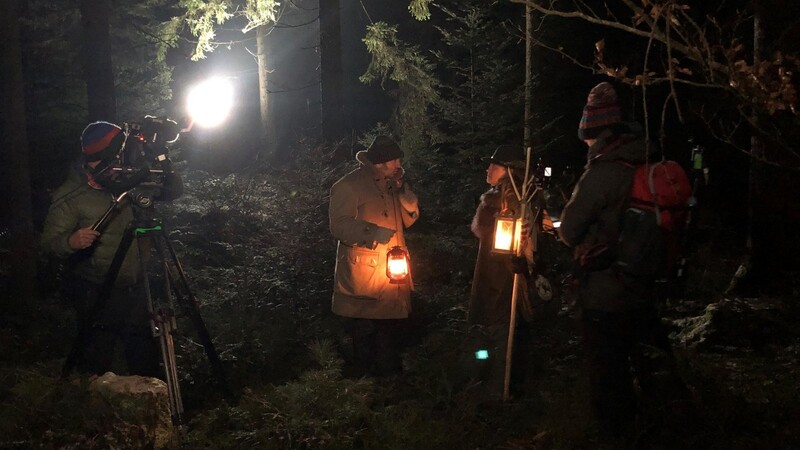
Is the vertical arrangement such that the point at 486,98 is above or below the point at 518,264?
above

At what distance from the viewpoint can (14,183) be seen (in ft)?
33.5

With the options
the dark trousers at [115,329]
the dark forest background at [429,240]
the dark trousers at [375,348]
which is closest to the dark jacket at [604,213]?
the dark forest background at [429,240]

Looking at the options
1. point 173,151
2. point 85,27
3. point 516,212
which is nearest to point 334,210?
point 516,212

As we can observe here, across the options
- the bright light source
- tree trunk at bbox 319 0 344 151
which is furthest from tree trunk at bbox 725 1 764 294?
tree trunk at bbox 319 0 344 151

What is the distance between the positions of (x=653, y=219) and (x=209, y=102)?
155 inches

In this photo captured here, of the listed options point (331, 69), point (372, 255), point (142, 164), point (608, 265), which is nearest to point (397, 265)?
point (372, 255)

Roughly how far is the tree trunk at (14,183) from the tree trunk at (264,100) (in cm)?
1416

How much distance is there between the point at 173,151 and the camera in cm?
1569

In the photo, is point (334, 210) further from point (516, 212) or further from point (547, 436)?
point (547, 436)

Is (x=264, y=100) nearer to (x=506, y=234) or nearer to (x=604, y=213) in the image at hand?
(x=506, y=234)

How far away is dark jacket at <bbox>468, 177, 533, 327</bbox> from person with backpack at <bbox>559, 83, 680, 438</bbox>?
45.0 inches

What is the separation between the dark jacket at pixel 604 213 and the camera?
4375 millimetres

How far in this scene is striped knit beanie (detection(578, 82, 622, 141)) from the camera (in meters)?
4.59

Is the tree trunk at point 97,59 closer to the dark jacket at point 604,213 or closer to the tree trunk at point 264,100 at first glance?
the dark jacket at point 604,213
